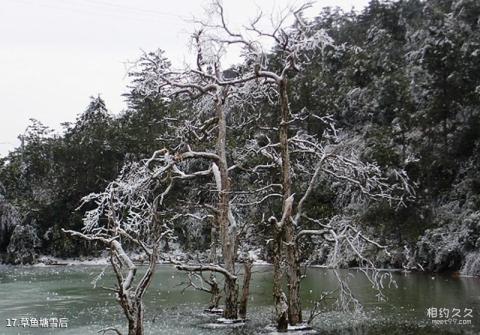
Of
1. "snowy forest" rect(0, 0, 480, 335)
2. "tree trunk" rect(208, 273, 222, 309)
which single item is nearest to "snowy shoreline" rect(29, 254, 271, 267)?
"snowy forest" rect(0, 0, 480, 335)

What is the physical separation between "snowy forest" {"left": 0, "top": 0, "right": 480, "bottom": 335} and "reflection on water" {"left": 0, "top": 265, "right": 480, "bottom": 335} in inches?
23.4

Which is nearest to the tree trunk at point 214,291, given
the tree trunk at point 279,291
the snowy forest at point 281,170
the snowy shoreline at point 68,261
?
the snowy forest at point 281,170

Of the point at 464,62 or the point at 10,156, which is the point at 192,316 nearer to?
the point at 464,62

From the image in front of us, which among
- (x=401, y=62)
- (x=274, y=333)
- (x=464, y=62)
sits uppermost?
(x=401, y=62)

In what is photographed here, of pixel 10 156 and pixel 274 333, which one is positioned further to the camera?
pixel 10 156

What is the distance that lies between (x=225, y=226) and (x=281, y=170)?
262cm

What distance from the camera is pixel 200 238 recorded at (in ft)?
160

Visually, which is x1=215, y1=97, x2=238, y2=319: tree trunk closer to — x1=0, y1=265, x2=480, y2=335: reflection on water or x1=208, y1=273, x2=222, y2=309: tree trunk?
x1=0, y1=265, x2=480, y2=335: reflection on water

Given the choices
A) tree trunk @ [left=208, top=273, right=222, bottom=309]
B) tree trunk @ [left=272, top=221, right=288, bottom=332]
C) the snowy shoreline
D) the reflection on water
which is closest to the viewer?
tree trunk @ [left=272, top=221, right=288, bottom=332]

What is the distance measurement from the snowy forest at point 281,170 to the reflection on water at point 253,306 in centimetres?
59

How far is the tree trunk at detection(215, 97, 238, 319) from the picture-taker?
15406mm

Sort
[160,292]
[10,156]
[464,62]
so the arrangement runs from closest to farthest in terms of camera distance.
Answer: [160,292]
[464,62]
[10,156]

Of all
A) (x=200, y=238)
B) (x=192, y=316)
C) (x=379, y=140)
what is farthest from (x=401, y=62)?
(x=192, y=316)

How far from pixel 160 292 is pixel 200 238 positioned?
2459 cm
